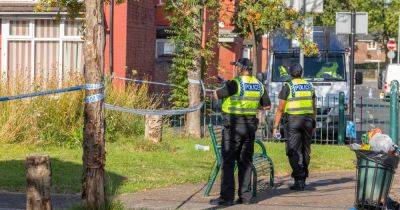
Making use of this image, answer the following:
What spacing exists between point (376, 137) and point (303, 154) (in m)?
3.57

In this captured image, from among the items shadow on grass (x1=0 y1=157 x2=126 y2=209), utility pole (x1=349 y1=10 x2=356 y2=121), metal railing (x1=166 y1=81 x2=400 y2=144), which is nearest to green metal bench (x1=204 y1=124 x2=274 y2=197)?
shadow on grass (x1=0 y1=157 x2=126 y2=209)

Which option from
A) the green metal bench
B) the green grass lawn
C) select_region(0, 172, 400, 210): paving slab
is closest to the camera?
select_region(0, 172, 400, 210): paving slab

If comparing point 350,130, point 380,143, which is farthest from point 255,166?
point 350,130

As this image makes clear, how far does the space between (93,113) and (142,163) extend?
5.85 m

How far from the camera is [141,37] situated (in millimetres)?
26125

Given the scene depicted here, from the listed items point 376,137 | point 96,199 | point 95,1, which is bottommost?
point 96,199

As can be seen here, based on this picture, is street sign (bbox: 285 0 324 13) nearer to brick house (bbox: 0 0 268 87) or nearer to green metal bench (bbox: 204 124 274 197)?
brick house (bbox: 0 0 268 87)

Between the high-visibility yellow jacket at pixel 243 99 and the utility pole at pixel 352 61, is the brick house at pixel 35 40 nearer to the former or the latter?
the utility pole at pixel 352 61

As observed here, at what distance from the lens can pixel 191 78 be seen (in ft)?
62.2

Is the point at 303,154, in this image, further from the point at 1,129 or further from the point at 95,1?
the point at 1,129

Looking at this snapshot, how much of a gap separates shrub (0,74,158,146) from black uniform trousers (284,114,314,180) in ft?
17.1

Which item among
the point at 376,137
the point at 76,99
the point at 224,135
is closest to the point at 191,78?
the point at 76,99

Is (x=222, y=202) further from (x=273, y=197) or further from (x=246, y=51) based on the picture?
(x=246, y=51)

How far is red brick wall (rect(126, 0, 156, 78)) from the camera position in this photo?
81.8ft
